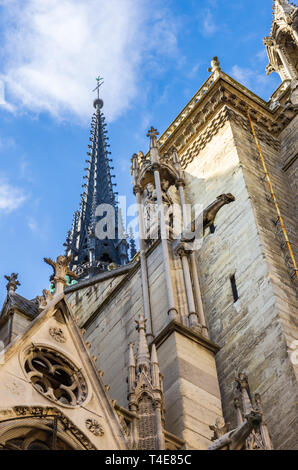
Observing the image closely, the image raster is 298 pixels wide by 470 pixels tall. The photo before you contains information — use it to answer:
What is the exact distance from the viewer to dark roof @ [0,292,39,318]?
1525cm

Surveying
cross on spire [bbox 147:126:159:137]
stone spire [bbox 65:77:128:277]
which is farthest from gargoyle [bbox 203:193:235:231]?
stone spire [bbox 65:77:128:277]

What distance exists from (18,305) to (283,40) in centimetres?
1331

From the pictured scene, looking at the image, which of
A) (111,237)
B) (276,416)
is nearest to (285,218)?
(276,416)

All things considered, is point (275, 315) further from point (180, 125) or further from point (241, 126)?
point (180, 125)

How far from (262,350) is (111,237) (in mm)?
26541

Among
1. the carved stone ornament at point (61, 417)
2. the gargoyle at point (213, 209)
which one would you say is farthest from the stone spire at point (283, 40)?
the carved stone ornament at point (61, 417)

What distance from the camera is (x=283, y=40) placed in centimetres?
2494

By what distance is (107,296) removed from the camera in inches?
714

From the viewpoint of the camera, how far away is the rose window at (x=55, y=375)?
35.0 ft

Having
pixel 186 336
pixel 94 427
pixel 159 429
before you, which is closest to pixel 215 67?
pixel 186 336

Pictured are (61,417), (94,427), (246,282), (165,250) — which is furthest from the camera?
(165,250)

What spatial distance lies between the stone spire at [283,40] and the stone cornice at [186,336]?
1250 centimetres

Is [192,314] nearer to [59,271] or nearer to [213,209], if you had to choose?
[59,271]

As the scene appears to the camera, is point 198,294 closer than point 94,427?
No
